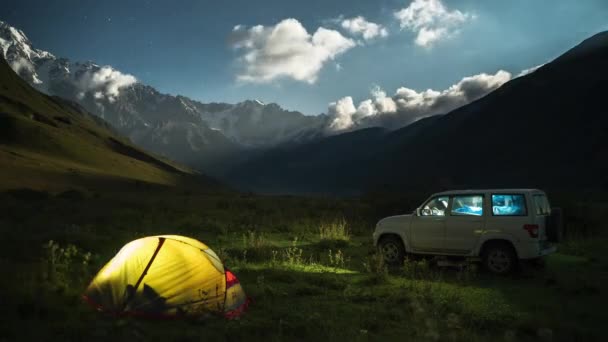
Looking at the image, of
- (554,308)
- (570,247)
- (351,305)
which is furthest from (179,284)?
(570,247)

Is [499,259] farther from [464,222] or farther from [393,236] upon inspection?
[393,236]

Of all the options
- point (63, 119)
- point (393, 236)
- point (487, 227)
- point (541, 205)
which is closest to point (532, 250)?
point (487, 227)

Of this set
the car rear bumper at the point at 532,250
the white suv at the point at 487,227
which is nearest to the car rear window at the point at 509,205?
the white suv at the point at 487,227

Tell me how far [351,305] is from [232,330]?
2.79 m

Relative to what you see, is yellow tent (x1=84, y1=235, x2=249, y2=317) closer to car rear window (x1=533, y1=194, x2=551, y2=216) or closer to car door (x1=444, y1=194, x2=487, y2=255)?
car door (x1=444, y1=194, x2=487, y2=255)

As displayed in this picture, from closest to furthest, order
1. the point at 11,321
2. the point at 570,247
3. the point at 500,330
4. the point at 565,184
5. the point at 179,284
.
Result: the point at 11,321
the point at 500,330
the point at 179,284
the point at 570,247
the point at 565,184

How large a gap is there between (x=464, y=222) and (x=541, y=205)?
202 centimetres

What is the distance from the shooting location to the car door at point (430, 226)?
1207cm

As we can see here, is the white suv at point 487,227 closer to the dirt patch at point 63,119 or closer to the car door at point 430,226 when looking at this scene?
the car door at point 430,226

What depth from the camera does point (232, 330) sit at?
6.88 m

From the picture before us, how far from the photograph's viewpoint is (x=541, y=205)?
11.2m

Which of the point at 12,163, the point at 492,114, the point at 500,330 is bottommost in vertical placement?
the point at 500,330

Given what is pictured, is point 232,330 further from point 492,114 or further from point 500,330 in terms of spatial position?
point 492,114

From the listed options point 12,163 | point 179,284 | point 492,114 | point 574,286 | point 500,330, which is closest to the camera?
point 500,330
